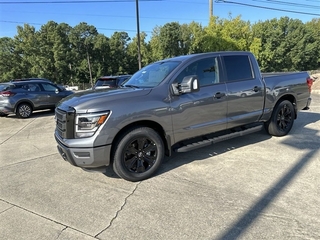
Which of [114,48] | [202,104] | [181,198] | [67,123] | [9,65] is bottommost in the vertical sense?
[181,198]

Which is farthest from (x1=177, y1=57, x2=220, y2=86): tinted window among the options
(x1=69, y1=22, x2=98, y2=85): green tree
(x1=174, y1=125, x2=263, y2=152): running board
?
(x1=69, y1=22, x2=98, y2=85): green tree

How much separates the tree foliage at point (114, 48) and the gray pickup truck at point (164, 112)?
4176cm

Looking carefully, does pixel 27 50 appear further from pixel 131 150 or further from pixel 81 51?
pixel 131 150

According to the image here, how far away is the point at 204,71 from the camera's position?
14.8 ft

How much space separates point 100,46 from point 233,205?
2356 inches

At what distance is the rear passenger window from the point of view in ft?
15.8

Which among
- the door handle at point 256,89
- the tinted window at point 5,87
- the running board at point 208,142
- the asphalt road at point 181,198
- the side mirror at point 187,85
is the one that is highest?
the tinted window at point 5,87

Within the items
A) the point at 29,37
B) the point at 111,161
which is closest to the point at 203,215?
the point at 111,161

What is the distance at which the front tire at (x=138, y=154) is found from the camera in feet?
12.2

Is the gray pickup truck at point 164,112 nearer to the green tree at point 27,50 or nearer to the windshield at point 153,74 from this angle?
the windshield at point 153,74

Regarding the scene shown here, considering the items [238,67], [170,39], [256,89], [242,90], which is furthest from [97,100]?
[170,39]

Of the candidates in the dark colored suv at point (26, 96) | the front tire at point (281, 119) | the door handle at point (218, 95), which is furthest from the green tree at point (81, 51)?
the door handle at point (218, 95)

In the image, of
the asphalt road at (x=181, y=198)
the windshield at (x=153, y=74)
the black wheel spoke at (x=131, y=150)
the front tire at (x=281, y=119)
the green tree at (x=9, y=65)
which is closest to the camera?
the asphalt road at (x=181, y=198)

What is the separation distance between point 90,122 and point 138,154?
90 centimetres
